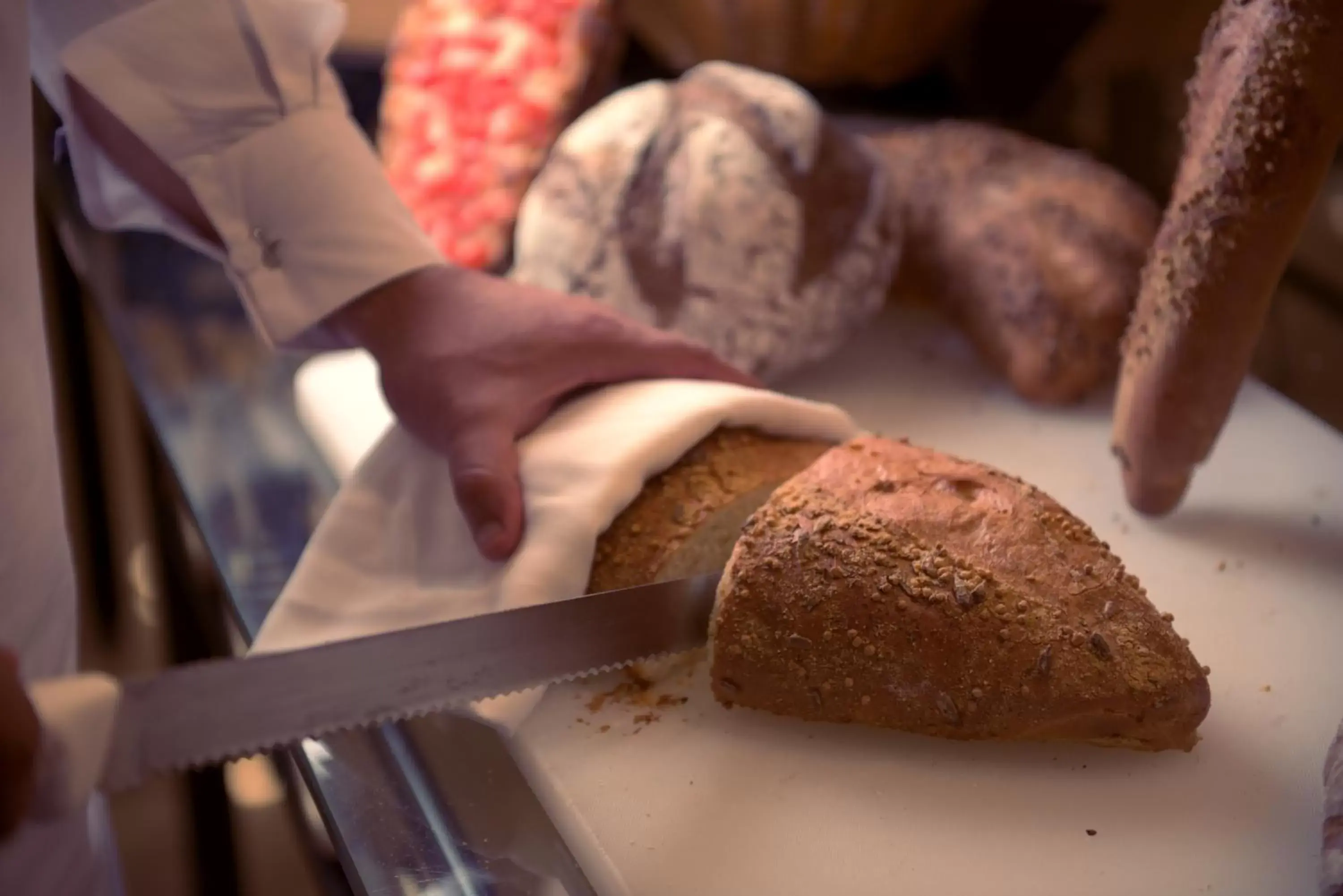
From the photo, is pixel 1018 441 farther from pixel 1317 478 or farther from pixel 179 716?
pixel 179 716

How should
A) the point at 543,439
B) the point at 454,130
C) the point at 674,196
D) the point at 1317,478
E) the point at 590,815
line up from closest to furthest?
1. the point at 590,815
2. the point at 543,439
3. the point at 1317,478
4. the point at 674,196
5. the point at 454,130

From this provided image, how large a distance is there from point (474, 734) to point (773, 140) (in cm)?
64

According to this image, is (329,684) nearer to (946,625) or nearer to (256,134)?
(946,625)

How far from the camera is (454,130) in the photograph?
1290 mm

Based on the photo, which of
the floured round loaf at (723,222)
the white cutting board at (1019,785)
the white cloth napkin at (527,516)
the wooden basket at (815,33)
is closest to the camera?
the white cutting board at (1019,785)

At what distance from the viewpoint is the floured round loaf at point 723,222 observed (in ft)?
3.48

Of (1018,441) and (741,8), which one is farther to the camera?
(741,8)

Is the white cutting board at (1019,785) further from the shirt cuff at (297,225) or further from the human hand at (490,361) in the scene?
the shirt cuff at (297,225)

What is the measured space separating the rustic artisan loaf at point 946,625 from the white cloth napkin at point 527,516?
4.0 inches

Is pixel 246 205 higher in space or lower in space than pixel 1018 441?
higher

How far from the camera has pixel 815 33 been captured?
4.43ft

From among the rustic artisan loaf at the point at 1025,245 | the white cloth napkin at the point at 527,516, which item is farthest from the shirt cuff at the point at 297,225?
the rustic artisan loaf at the point at 1025,245

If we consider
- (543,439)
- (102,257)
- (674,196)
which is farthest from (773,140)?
(102,257)

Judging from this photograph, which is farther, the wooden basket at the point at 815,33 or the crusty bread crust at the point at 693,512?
Answer: the wooden basket at the point at 815,33
